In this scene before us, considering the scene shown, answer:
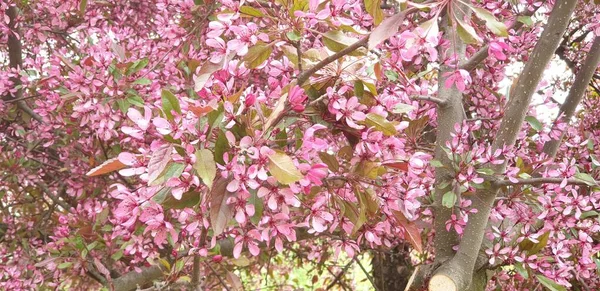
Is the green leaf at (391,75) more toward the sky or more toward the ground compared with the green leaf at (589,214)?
more toward the sky

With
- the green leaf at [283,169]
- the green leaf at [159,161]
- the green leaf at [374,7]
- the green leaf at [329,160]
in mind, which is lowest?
the green leaf at [329,160]

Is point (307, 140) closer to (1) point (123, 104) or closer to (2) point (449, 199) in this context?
(2) point (449, 199)

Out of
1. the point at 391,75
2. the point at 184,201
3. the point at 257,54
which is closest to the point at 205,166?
the point at 184,201

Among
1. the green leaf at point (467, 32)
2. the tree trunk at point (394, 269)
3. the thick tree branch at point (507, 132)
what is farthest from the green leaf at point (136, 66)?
the tree trunk at point (394, 269)

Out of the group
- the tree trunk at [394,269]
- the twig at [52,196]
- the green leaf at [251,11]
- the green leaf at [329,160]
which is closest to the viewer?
the green leaf at [251,11]

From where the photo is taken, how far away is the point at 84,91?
212 cm

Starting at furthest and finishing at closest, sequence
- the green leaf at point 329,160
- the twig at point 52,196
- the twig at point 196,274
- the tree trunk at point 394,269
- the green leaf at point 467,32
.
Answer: the tree trunk at point 394,269
the twig at point 52,196
the twig at point 196,274
the green leaf at point 329,160
the green leaf at point 467,32

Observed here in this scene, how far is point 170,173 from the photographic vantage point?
3.76ft

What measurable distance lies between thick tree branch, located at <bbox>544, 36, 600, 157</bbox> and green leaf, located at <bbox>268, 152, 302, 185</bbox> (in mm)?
1521

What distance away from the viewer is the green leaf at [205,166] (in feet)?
3.62

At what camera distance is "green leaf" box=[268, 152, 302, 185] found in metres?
1.10

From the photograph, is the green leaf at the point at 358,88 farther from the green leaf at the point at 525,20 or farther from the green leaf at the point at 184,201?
the green leaf at the point at 525,20

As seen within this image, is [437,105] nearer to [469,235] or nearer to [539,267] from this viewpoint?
[469,235]

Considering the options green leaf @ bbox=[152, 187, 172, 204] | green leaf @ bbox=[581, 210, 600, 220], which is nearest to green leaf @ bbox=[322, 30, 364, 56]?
green leaf @ bbox=[152, 187, 172, 204]
